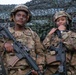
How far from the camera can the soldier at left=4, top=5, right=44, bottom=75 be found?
554cm

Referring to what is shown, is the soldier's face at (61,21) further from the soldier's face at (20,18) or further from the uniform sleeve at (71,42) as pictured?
the soldier's face at (20,18)

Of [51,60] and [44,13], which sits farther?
[44,13]

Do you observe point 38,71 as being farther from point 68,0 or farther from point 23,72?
point 68,0

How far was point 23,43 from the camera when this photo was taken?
18.7 ft

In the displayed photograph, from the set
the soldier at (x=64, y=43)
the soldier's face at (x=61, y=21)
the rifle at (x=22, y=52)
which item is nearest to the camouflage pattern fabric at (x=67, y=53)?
the soldier at (x=64, y=43)

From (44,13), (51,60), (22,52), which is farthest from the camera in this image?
(44,13)

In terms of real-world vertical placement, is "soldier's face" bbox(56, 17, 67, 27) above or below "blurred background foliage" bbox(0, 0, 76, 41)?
above

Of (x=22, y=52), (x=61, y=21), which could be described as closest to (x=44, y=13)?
(x=61, y=21)

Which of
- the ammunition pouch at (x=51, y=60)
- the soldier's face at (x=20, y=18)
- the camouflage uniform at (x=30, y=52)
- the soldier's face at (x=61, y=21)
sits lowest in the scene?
the ammunition pouch at (x=51, y=60)

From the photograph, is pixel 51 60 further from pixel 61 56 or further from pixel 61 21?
pixel 61 21

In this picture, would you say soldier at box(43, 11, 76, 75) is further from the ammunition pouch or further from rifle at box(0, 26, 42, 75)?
rifle at box(0, 26, 42, 75)

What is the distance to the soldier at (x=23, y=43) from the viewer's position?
5539 mm

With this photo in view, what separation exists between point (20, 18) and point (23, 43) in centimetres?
38

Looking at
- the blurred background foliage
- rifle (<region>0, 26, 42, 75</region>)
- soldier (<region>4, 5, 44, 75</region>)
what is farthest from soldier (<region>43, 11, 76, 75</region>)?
the blurred background foliage
